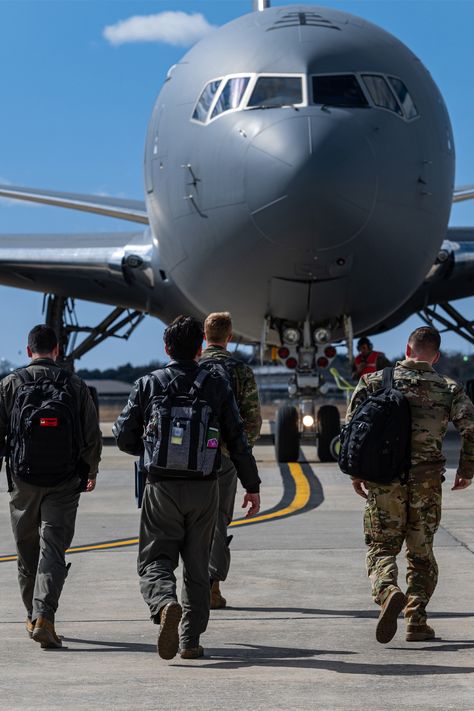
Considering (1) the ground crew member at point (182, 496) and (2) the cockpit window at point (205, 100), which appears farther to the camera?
(2) the cockpit window at point (205, 100)

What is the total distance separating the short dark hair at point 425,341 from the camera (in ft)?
21.3

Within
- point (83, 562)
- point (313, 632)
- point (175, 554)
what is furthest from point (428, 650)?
point (83, 562)

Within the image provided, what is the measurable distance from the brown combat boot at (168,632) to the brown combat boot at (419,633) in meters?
1.28

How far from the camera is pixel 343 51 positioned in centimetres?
1482

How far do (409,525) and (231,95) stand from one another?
9.23m

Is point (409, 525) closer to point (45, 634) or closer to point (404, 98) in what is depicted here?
point (45, 634)

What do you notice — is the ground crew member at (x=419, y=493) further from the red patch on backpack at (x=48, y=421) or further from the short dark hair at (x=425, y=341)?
the red patch on backpack at (x=48, y=421)

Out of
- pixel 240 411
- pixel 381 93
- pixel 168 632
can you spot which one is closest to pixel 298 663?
pixel 168 632

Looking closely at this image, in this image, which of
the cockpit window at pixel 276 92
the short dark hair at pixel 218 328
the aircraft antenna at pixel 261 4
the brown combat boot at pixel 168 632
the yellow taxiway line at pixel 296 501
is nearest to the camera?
the brown combat boot at pixel 168 632

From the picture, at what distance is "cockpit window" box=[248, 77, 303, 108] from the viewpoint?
14109 mm

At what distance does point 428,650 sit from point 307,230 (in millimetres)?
8248

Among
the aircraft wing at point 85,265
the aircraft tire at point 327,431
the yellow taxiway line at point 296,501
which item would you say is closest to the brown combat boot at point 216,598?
the yellow taxiway line at point 296,501

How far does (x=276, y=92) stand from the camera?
14.3m

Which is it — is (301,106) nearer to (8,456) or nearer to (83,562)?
(83,562)
